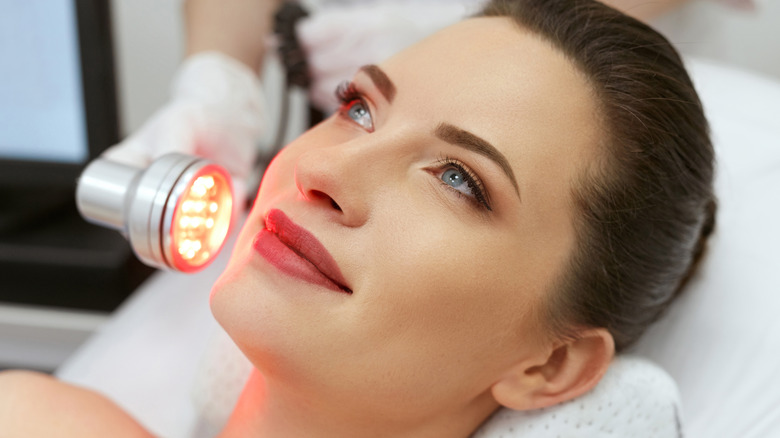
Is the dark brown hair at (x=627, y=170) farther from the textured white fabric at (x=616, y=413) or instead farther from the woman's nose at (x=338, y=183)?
the woman's nose at (x=338, y=183)

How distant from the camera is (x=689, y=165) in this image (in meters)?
0.83

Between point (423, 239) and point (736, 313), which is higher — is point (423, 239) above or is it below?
above

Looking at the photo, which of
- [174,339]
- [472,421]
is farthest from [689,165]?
[174,339]

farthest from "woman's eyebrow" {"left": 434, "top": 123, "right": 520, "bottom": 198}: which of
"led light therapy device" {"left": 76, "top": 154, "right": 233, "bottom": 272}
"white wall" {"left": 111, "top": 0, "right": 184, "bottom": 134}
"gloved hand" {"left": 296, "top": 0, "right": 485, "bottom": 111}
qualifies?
"white wall" {"left": 111, "top": 0, "right": 184, "bottom": 134}

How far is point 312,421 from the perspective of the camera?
800 millimetres

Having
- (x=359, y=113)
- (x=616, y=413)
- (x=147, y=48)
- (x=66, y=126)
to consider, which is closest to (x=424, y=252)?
(x=359, y=113)

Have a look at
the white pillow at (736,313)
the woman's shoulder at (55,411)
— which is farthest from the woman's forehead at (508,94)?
the woman's shoulder at (55,411)

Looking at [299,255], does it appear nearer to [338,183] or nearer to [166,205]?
[338,183]

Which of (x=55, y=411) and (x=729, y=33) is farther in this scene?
(x=729, y=33)

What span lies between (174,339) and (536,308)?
0.78 meters

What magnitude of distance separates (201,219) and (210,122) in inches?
15.2

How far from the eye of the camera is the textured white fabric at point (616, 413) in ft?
2.80

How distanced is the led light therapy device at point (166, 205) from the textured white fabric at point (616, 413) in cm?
45

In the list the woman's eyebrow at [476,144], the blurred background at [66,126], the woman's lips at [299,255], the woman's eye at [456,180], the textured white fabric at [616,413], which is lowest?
the blurred background at [66,126]
